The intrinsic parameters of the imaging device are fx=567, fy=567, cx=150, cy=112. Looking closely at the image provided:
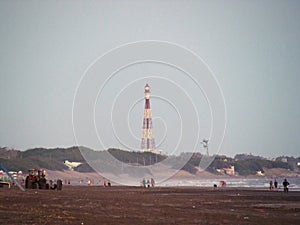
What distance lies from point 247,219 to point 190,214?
2.88 meters

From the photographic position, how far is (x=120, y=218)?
21594 mm

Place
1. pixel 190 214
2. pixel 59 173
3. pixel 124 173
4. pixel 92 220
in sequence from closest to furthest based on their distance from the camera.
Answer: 1. pixel 92 220
2. pixel 190 214
3. pixel 59 173
4. pixel 124 173

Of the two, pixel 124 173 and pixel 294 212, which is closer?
pixel 294 212

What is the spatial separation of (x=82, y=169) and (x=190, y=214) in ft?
528

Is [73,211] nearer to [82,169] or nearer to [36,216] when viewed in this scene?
[36,216]

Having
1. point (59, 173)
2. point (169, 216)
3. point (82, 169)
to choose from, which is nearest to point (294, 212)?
point (169, 216)

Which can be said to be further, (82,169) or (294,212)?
(82,169)

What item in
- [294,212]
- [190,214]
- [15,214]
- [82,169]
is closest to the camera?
[15,214]

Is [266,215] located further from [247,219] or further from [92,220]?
[92,220]

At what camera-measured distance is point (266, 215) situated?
2394cm

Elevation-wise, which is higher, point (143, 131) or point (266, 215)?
point (143, 131)

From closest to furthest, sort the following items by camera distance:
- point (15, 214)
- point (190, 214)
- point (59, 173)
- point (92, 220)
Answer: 1. point (92, 220)
2. point (15, 214)
3. point (190, 214)
4. point (59, 173)

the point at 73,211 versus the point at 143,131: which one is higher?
the point at 143,131

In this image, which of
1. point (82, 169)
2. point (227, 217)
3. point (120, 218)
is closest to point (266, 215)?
point (227, 217)
